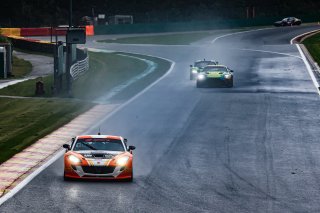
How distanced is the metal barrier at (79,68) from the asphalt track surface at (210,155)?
18.4 ft

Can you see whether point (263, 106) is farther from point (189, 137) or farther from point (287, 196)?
point (287, 196)

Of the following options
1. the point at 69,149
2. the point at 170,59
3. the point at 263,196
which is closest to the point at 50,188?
the point at 69,149

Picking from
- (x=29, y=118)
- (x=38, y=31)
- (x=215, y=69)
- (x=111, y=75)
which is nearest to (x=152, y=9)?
(x=38, y=31)

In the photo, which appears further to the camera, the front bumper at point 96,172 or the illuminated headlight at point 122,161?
the illuminated headlight at point 122,161

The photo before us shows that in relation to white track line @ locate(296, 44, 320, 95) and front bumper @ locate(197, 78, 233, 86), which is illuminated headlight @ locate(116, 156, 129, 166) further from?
front bumper @ locate(197, 78, 233, 86)

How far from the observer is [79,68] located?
191 ft

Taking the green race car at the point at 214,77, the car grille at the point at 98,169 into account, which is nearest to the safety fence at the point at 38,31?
the green race car at the point at 214,77

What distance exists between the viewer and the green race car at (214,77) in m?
49.7

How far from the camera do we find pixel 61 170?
78.0 feet

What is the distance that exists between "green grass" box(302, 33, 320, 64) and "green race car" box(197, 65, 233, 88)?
18221mm

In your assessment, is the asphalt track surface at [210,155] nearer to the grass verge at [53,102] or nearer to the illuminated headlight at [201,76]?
the illuminated headlight at [201,76]

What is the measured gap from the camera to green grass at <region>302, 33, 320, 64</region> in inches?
2792

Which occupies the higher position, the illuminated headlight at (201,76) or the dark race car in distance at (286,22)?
the dark race car in distance at (286,22)

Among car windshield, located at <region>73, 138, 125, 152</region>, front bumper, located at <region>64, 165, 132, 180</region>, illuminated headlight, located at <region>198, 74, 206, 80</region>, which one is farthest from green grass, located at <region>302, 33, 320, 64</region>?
front bumper, located at <region>64, 165, 132, 180</region>
